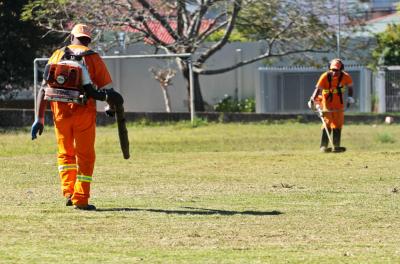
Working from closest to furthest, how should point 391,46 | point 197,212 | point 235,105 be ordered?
point 197,212
point 235,105
point 391,46

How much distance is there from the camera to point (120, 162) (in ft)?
62.2

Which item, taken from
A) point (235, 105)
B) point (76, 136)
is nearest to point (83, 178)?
point (76, 136)

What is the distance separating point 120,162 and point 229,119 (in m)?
17.0

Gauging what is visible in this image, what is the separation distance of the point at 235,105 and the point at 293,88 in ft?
8.01

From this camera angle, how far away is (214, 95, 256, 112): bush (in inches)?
1709

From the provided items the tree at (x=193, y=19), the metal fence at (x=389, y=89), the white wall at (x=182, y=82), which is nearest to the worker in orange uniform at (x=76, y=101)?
the tree at (x=193, y=19)

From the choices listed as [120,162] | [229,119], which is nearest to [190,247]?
[120,162]

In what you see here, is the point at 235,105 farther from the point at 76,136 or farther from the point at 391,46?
the point at 76,136

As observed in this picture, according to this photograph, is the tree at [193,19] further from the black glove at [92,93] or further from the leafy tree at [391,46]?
the black glove at [92,93]

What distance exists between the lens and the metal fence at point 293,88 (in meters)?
42.8

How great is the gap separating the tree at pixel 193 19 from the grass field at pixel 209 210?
585 inches

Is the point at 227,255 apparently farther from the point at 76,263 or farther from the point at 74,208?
the point at 74,208

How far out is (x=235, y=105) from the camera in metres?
43.9

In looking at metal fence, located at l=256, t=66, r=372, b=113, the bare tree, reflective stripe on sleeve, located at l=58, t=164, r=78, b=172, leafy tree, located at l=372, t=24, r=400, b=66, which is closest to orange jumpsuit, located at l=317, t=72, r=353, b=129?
reflective stripe on sleeve, located at l=58, t=164, r=78, b=172
